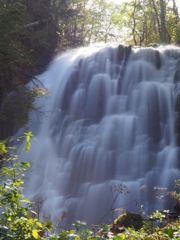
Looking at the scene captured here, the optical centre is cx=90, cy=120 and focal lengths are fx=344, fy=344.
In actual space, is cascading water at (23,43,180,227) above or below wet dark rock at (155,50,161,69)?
below

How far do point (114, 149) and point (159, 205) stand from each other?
2820 mm

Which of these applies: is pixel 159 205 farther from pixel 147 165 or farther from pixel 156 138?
pixel 156 138

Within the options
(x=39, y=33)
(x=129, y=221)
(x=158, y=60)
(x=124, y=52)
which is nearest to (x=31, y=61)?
(x=39, y=33)

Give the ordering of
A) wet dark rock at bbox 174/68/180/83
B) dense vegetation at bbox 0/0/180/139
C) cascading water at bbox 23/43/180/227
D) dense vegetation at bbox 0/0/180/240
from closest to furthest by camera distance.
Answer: dense vegetation at bbox 0/0/180/240
cascading water at bbox 23/43/180/227
dense vegetation at bbox 0/0/180/139
wet dark rock at bbox 174/68/180/83

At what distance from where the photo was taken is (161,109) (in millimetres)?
11789

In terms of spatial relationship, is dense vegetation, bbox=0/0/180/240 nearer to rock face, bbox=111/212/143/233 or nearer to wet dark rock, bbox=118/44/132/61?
rock face, bbox=111/212/143/233

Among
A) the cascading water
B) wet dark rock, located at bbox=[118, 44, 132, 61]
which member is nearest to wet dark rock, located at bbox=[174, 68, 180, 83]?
the cascading water

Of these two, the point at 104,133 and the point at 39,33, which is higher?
the point at 39,33

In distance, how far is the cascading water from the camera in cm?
925

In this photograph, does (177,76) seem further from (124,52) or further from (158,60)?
(124,52)

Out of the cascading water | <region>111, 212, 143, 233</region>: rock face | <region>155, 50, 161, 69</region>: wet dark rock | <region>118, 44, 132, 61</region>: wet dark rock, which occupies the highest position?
<region>118, 44, 132, 61</region>: wet dark rock

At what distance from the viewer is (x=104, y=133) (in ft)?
37.6

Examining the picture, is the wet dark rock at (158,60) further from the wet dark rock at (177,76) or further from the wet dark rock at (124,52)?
the wet dark rock at (124,52)

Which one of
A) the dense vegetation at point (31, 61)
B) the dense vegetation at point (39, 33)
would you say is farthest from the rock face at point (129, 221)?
the dense vegetation at point (39, 33)
